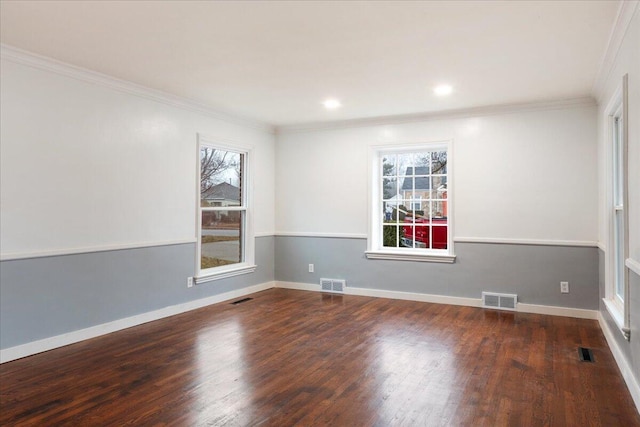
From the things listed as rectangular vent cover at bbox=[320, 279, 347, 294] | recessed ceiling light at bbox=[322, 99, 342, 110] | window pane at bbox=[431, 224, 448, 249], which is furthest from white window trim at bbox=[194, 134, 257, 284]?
window pane at bbox=[431, 224, 448, 249]

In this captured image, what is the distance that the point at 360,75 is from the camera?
395cm

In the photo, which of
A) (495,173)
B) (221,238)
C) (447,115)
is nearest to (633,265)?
(495,173)

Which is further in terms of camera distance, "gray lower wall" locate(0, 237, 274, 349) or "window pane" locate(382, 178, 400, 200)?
"window pane" locate(382, 178, 400, 200)

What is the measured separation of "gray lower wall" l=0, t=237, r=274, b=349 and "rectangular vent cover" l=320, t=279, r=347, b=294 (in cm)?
171

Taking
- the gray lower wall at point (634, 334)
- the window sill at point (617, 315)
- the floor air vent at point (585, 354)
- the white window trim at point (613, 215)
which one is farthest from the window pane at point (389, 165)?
the gray lower wall at point (634, 334)

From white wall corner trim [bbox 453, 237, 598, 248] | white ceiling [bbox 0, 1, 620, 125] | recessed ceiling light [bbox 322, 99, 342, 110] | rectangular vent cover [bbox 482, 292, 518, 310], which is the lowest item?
rectangular vent cover [bbox 482, 292, 518, 310]

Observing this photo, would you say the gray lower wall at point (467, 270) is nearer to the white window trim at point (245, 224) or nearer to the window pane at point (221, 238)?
the white window trim at point (245, 224)

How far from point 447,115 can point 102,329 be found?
15.0 ft

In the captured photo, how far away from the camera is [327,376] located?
9.89 ft

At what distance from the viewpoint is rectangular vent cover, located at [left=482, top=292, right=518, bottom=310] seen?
16.4 ft

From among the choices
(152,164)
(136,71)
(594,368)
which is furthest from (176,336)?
(594,368)

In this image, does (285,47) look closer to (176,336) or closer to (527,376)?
(176,336)

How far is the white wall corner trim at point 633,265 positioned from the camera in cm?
248

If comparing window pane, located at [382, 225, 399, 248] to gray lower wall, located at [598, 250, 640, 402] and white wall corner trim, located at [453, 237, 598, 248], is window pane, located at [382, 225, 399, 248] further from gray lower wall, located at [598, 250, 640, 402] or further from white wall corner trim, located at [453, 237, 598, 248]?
gray lower wall, located at [598, 250, 640, 402]
